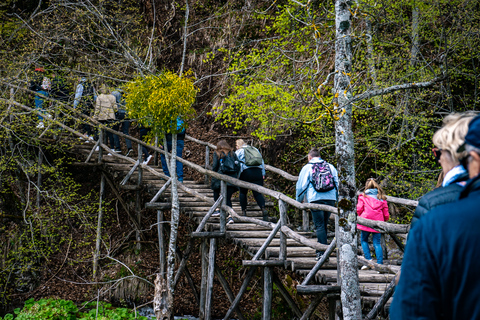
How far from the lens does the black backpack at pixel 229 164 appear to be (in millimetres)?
8039

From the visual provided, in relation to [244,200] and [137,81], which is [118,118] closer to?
[137,81]

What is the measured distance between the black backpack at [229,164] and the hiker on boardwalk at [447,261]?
662cm

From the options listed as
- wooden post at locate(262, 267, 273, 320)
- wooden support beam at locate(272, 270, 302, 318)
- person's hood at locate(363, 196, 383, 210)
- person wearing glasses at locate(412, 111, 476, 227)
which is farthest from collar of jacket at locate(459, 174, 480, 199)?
wooden support beam at locate(272, 270, 302, 318)

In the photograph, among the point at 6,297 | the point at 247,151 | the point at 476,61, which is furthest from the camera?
the point at 6,297

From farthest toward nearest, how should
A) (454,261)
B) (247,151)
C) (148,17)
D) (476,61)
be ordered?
1. (148,17)
2. (476,61)
3. (247,151)
4. (454,261)

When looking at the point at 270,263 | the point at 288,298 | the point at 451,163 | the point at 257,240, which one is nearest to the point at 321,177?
the point at 270,263

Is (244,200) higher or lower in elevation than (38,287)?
higher

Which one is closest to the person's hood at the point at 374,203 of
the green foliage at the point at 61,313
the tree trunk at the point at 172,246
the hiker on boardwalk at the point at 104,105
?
the tree trunk at the point at 172,246

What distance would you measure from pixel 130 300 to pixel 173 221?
6.25 meters

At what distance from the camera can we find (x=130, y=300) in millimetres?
13016

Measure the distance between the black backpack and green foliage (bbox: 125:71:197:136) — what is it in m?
1.04

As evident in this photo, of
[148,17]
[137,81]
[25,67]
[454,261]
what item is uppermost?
[148,17]

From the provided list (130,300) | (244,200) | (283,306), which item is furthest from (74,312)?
(244,200)

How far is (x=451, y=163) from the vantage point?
1939mm
